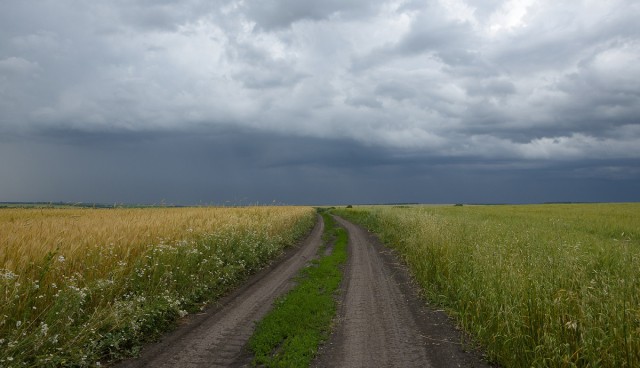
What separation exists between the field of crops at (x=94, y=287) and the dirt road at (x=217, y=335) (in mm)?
421

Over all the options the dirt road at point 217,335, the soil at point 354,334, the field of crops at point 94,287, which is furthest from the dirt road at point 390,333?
the field of crops at point 94,287

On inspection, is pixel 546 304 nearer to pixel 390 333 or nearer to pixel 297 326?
pixel 390 333

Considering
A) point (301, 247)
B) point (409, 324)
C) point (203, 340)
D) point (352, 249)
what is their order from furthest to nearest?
point (301, 247)
point (352, 249)
point (409, 324)
point (203, 340)

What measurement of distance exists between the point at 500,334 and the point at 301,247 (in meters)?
16.5

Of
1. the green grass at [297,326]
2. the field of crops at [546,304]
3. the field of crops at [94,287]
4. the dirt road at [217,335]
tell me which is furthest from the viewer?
the green grass at [297,326]

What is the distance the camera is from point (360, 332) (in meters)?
7.85

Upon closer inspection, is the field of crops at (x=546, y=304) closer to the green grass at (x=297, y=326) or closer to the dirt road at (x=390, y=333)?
the dirt road at (x=390, y=333)

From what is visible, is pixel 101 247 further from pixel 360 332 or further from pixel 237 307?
pixel 360 332

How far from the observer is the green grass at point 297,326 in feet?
21.8

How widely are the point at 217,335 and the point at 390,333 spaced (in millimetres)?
3438

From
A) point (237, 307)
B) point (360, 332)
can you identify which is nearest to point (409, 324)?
point (360, 332)

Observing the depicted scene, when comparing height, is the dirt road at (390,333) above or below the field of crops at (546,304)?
below

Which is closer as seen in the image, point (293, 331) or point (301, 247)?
point (293, 331)

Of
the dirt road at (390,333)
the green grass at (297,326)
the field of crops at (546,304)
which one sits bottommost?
the dirt road at (390,333)
